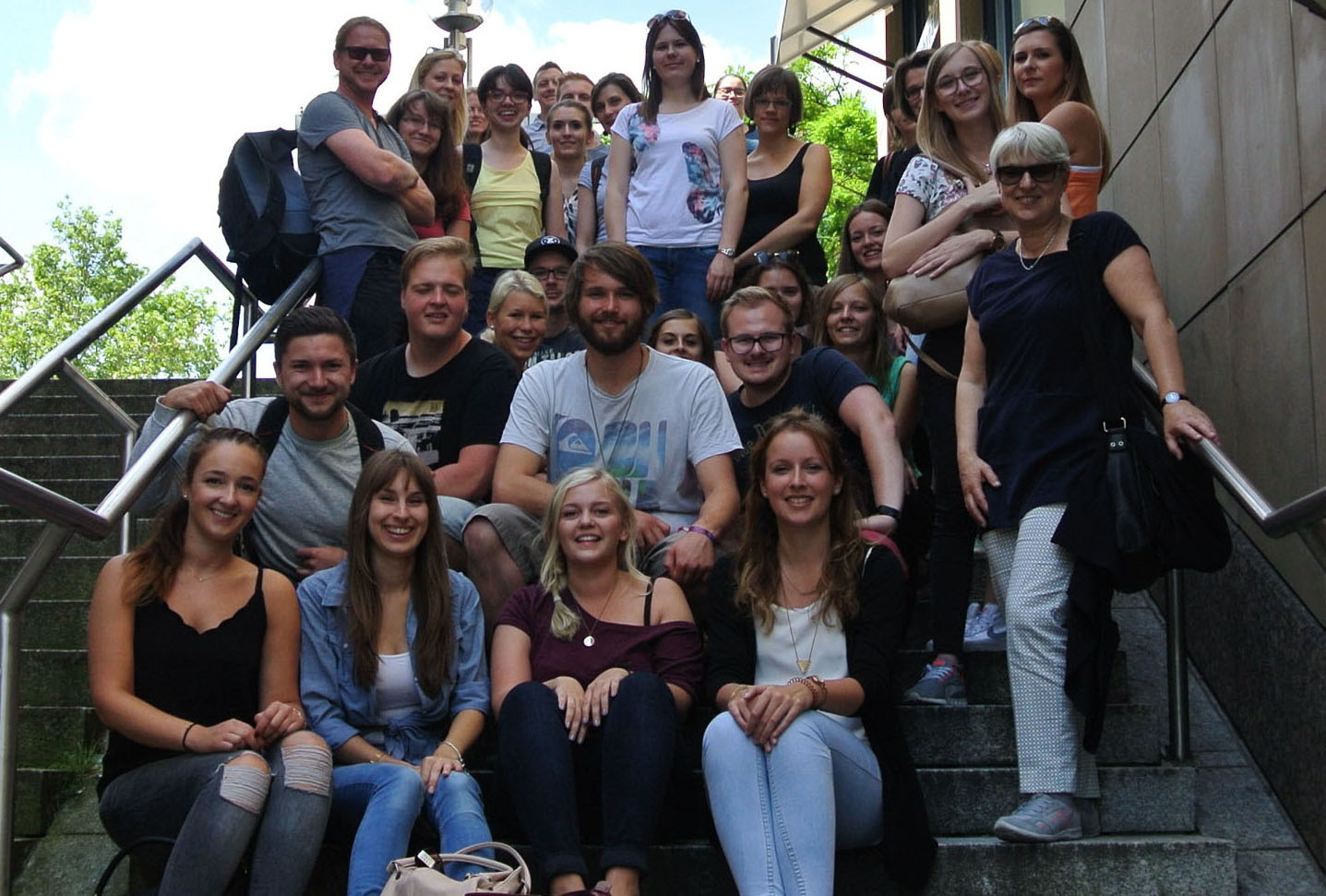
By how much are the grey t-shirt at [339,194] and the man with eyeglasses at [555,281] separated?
55 centimetres

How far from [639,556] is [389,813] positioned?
4.01 ft

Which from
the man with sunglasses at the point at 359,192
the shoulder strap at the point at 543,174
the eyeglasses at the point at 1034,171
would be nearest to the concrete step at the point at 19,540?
the man with sunglasses at the point at 359,192

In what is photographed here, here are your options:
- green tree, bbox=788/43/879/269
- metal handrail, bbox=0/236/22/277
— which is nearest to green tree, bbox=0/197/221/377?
green tree, bbox=788/43/879/269

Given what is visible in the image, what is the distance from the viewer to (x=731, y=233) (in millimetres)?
6840

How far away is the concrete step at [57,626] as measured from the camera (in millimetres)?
A: 5461

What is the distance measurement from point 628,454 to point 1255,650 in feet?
6.59

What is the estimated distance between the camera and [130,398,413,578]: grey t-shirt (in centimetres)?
477

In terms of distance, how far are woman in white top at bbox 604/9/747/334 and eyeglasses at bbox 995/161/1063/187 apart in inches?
104

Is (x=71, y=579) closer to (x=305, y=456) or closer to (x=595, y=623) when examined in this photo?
(x=305, y=456)

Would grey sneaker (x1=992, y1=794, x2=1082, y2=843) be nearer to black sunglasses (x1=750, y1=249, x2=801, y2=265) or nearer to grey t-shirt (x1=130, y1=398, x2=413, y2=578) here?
grey t-shirt (x1=130, y1=398, x2=413, y2=578)

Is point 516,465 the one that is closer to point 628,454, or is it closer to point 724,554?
point 628,454

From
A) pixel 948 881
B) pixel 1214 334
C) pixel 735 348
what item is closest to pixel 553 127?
pixel 735 348

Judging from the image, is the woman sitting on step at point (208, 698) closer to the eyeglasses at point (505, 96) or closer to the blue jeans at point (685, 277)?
the blue jeans at point (685, 277)

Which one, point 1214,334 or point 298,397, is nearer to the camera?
point 298,397
